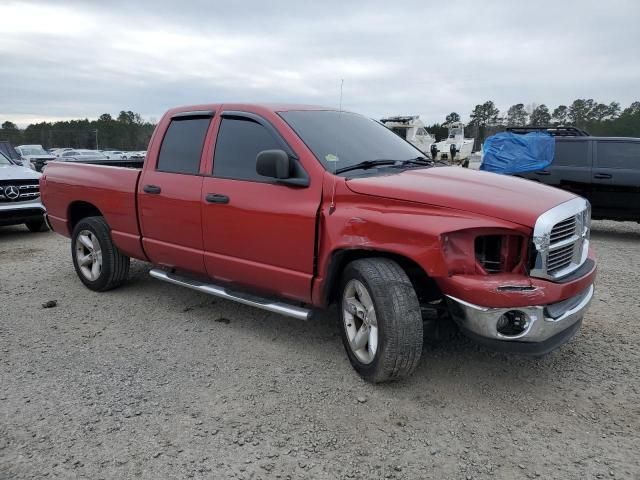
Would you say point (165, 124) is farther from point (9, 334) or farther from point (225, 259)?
point (9, 334)

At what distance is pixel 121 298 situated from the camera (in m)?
5.29

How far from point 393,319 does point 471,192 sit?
3.02 ft

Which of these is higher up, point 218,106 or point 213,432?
point 218,106

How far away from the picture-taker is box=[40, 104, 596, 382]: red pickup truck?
298cm

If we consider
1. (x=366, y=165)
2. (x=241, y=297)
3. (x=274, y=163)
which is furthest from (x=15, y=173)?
(x=366, y=165)

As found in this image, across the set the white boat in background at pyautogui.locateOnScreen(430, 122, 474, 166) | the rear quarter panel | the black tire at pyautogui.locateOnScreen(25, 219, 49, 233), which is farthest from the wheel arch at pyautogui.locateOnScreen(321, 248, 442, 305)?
the white boat in background at pyautogui.locateOnScreen(430, 122, 474, 166)

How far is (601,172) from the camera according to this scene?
857 cm

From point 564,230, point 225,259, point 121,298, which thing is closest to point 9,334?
point 121,298

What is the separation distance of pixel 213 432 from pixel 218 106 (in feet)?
8.95

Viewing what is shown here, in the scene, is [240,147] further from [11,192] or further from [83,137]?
[83,137]

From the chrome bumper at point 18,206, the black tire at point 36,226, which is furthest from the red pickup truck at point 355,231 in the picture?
the black tire at point 36,226

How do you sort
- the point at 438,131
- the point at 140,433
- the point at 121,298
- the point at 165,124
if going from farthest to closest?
the point at 438,131 → the point at 121,298 → the point at 165,124 → the point at 140,433

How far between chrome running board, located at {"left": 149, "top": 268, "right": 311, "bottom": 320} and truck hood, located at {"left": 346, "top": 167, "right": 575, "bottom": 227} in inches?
38.0

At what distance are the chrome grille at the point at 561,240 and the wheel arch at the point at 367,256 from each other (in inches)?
27.4
